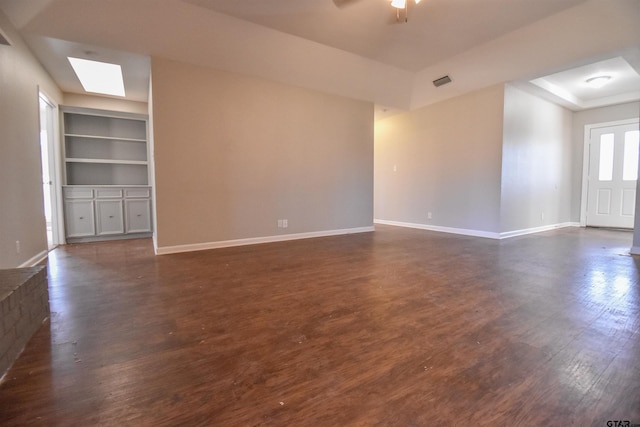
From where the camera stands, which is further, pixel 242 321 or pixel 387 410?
pixel 242 321

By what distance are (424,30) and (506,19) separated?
953 mm

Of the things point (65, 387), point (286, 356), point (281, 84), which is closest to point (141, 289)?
point (65, 387)

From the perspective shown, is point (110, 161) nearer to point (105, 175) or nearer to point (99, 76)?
point (105, 175)

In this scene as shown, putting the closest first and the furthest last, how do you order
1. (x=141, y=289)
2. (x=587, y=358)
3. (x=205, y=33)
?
(x=587, y=358), (x=141, y=289), (x=205, y=33)

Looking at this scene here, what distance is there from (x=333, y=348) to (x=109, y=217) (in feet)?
16.7

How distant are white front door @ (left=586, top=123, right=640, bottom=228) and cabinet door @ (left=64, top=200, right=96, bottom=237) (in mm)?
9953

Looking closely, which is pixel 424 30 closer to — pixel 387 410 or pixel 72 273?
pixel 387 410

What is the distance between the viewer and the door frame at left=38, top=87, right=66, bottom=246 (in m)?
4.50

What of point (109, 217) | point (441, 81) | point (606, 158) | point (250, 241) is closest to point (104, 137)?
point (109, 217)

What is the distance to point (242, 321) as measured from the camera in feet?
6.09

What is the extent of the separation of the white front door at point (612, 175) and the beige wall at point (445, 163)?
3.37 meters

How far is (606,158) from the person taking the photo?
6.20 metres

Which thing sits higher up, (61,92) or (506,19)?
(506,19)

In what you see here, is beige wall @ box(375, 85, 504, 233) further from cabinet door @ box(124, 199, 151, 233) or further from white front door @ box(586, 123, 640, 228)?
cabinet door @ box(124, 199, 151, 233)
